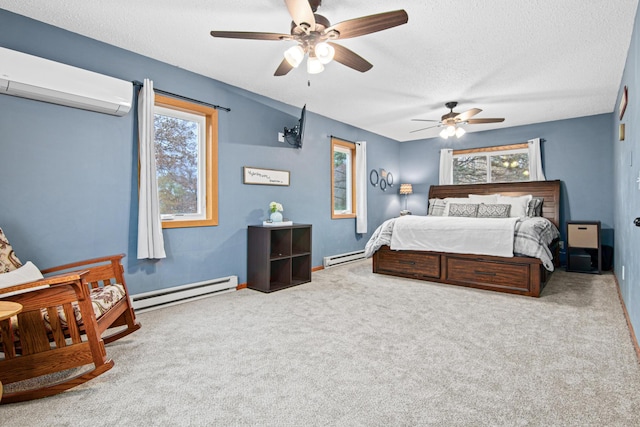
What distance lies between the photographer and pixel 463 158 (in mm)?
6578

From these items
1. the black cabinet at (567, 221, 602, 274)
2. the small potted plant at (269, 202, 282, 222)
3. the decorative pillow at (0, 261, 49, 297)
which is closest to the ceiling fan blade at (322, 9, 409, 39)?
the small potted plant at (269, 202, 282, 222)

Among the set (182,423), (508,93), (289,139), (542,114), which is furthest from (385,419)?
(542,114)

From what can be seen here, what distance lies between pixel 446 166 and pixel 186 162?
500 cm

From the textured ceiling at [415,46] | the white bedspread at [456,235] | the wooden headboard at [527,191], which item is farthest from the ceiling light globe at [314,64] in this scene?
→ the wooden headboard at [527,191]

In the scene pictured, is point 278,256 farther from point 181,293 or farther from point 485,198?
point 485,198

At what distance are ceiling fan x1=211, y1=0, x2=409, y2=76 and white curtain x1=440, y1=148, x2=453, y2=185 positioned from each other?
4562 millimetres

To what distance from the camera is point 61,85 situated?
2.54m

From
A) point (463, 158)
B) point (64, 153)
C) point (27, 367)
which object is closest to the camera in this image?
point (27, 367)

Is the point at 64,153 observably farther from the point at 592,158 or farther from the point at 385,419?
the point at 592,158

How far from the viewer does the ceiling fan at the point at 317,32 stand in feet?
6.56

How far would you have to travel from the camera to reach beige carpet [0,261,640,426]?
5.12 feet

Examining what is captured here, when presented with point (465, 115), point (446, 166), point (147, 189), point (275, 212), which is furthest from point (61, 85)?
point (446, 166)

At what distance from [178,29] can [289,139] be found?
2.07 meters

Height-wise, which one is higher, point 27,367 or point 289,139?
point 289,139
